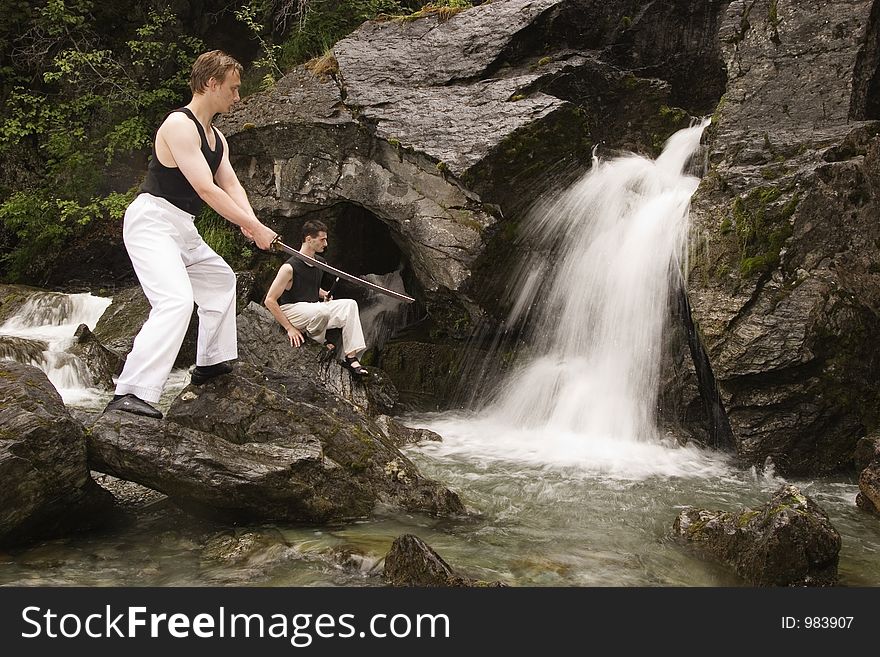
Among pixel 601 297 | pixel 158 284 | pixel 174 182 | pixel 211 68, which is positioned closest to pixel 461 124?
pixel 601 297

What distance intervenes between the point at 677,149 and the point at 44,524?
883 centimetres

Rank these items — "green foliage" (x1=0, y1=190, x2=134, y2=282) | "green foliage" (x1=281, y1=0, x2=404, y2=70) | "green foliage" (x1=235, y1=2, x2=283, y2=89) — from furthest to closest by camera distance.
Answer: "green foliage" (x1=0, y1=190, x2=134, y2=282)
"green foliage" (x1=281, y1=0, x2=404, y2=70)
"green foliage" (x1=235, y1=2, x2=283, y2=89)

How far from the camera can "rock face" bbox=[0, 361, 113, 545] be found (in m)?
4.72

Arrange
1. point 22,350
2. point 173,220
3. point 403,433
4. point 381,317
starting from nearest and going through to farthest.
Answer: point 173,220
point 403,433
point 22,350
point 381,317

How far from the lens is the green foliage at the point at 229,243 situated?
12438 millimetres

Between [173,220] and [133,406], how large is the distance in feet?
4.00

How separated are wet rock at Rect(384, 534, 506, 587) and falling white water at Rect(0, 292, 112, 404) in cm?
683

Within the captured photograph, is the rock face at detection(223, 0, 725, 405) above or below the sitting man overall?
above

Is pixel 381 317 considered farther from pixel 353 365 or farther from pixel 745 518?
pixel 745 518

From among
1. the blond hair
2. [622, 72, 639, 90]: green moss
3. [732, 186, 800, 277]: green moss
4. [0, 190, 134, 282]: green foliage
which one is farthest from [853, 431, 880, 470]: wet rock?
[0, 190, 134, 282]: green foliage

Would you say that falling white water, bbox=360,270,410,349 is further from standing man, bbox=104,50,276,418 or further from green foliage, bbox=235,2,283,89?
standing man, bbox=104,50,276,418

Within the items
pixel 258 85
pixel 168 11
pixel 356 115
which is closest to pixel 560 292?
pixel 356 115

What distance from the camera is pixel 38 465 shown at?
190 inches

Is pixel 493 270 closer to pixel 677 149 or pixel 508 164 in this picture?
pixel 508 164
